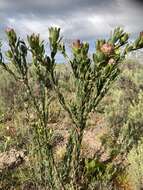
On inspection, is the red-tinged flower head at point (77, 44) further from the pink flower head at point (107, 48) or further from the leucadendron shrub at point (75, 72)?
the pink flower head at point (107, 48)

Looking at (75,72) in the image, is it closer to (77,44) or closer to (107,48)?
(77,44)

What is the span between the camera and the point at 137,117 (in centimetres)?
1049

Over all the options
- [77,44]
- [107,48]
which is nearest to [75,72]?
[77,44]

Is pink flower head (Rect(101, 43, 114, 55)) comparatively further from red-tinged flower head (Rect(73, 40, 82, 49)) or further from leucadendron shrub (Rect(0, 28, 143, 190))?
red-tinged flower head (Rect(73, 40, 82, 49))

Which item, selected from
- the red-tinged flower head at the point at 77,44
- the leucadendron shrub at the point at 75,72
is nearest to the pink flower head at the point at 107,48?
the leucadendron shrub at the point at 75,72

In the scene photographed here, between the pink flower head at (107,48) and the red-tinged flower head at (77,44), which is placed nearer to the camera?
the pink flower head at (107,48)

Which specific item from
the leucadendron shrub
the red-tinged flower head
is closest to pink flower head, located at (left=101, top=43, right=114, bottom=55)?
the leucadendron shrub

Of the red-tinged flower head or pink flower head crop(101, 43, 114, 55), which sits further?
the red-tinged flower head

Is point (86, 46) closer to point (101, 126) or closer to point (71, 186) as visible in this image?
point (71, 186)

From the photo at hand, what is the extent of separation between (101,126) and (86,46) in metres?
9.41

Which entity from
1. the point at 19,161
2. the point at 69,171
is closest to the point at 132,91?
the point at 19,161

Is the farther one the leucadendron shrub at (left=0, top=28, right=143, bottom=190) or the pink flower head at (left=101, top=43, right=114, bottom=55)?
the leucadendron shrub at (left=0, top=28, right=143, bottom=190)

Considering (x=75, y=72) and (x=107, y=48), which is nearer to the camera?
(x=107, y=48)

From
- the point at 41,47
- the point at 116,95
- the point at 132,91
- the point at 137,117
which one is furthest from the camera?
the point at 132,91
